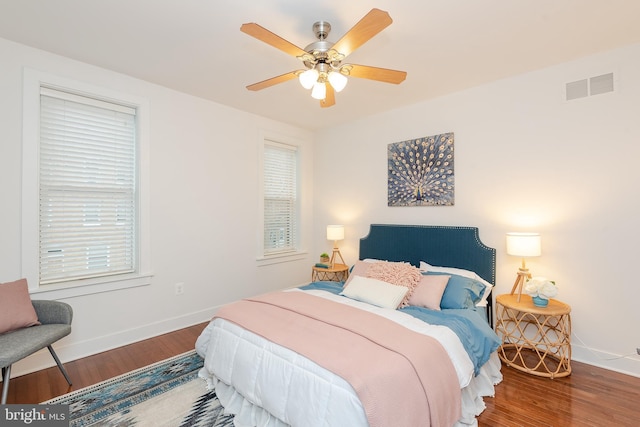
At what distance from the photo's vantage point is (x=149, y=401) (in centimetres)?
213

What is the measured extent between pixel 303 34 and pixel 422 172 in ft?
6.99

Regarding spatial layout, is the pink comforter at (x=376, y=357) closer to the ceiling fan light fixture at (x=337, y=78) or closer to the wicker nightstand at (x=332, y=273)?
the ceiling fan light fixture at (x=337, y=78)

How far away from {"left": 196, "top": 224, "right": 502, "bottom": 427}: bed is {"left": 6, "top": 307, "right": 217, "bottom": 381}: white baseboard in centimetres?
109

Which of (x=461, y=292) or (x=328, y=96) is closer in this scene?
(x=328, y=96)

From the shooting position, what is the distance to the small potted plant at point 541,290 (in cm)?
246

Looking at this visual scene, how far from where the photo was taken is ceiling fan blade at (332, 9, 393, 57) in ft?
4.99

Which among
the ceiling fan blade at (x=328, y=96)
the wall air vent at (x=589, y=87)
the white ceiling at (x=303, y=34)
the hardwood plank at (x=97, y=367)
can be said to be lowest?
the hardwood plank at (x=97, y=367)

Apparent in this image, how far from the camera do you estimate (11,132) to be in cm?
240

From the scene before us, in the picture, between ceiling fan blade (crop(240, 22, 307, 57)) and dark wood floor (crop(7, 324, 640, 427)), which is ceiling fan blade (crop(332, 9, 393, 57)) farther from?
dark wood floor (crop(7, 324, 640, 427))

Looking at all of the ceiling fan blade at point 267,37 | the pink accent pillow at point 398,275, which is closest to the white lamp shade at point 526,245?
the pink accent pillow at point 398,275

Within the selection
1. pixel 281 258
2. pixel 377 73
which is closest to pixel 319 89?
pixel 377 73

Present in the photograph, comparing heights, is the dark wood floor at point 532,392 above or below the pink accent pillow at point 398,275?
below

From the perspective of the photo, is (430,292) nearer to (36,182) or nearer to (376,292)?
(376,292)

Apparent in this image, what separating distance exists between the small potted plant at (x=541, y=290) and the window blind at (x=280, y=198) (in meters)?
3.11
